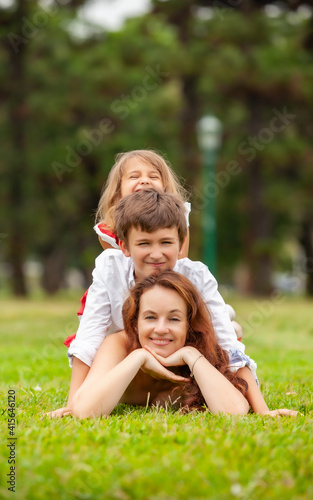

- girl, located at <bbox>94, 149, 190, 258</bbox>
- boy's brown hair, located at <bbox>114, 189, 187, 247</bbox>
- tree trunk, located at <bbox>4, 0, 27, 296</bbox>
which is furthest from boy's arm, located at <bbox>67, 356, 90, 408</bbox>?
tree trunk, located at <bbox>4, 0, 27, 296</bbox>

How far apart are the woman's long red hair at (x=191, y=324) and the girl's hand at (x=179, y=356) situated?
16 centimetres

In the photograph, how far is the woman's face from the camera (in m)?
4.08

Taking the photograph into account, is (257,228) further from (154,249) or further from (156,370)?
(156,370)

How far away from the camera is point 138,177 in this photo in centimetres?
509

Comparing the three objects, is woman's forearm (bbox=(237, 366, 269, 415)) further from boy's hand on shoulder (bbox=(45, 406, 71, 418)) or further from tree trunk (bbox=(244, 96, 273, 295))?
tree trunk (bbox=(244, 96, 273, 295))

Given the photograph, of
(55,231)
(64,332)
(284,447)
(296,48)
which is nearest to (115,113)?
(296,48)

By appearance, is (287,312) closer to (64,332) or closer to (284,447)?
(64,332)

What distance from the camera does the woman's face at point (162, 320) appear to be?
4078mm

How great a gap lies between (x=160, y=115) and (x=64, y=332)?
1341cm

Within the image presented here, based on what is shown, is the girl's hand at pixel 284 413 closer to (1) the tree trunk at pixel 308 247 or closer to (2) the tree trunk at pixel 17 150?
(2) the tree trunk at pixel 17 150

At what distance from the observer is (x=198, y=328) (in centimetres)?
418

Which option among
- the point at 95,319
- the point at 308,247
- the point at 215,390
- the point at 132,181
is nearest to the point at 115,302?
the point at 95,319

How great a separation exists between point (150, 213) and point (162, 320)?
0.64 m

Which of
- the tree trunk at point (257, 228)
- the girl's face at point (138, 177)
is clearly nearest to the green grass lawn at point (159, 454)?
the girl's face at point (138, 177)
